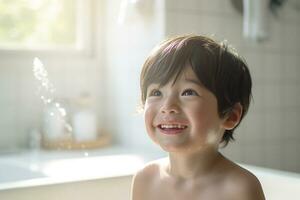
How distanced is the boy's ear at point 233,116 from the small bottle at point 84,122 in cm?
103

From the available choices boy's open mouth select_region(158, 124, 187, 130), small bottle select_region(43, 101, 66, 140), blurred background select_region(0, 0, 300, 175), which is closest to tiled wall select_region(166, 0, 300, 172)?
blurred background select_region(0, 0, 300, 175)

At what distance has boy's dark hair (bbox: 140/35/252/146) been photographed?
2.39ft

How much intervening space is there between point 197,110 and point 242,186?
0.50 feet

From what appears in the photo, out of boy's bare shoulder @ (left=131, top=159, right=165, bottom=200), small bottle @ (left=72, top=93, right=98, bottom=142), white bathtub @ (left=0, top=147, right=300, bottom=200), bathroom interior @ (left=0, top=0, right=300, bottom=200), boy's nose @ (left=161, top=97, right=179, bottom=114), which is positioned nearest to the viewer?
boy's nose @ (left=161, top=97, right=179, bottom=114)

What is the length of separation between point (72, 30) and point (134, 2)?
34cm

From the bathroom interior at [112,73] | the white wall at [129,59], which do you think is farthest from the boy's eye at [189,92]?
the white wall at [129,59]

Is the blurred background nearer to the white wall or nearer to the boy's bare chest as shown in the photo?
the white wall

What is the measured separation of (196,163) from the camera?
790 millimetres

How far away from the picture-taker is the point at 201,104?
720mm

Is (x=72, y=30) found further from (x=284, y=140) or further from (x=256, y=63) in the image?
(x=284, y=140)

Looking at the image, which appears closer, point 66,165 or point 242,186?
point 242,186

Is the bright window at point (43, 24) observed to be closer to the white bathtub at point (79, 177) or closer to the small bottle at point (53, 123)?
the small bottle at point (53, 123)

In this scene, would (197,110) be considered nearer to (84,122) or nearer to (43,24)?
(84,122)

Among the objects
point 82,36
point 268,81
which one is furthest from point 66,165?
point 268,81
